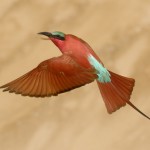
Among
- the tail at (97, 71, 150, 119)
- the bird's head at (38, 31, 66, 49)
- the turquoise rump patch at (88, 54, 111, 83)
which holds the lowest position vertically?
the tail at (97, 71, 150, 119)

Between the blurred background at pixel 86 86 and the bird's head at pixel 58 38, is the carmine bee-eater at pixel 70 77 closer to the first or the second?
the bird's head at pixel 58 38

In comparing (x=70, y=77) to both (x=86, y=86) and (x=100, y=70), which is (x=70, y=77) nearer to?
(x=100, y=70)

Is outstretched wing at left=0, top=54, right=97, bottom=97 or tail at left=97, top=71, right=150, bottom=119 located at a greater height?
outstretched wing at left=0, top=54, right=97, bottom=97

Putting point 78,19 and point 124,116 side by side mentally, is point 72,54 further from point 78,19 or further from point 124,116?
point 78,19

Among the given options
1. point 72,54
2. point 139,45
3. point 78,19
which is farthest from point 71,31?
point 72,54

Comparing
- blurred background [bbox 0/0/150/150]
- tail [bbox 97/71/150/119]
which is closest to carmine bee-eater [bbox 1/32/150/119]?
tail [bbox 97/71/150/119]

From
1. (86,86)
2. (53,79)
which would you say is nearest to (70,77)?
(53,79)

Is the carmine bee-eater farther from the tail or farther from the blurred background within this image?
the blurred background
